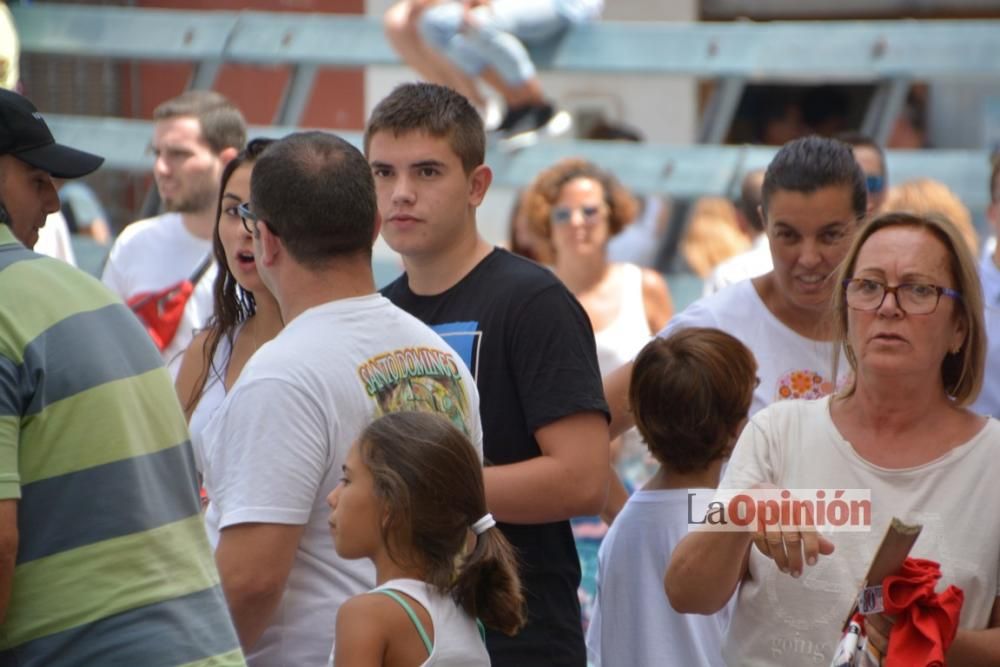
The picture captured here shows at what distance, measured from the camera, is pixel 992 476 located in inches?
108

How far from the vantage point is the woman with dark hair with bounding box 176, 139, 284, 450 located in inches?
134

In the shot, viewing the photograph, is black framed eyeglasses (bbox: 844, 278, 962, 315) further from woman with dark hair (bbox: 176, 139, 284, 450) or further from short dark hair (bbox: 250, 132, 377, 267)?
woman with dark hair (bbox: 176, 139, 284, 450)

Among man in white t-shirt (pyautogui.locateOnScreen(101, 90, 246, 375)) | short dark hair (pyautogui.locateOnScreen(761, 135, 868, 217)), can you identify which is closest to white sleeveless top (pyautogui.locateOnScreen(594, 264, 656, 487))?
man in white t-shirt (pyautogui.locateOnScreen(101, 90, 246, 375))

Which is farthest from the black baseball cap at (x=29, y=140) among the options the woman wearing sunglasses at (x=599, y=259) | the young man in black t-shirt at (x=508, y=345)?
the woman wearing sunglasses at (x=599, y=259)

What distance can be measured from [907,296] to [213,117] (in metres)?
3.47

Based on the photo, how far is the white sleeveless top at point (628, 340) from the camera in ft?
18.4

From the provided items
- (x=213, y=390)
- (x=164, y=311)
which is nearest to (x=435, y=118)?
(x=213, y=390)

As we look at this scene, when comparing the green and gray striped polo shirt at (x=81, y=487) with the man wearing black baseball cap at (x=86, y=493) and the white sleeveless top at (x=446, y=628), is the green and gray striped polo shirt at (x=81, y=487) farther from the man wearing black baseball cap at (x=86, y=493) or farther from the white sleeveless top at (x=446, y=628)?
the white sleeveless top at (x=446, y=628)

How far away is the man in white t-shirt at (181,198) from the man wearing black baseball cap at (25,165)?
2.74 m

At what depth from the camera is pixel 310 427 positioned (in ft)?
8.66

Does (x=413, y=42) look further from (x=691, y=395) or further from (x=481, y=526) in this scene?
(x=481, y=526)

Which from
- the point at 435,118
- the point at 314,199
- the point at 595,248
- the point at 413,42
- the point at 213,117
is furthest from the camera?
the point at 413,42

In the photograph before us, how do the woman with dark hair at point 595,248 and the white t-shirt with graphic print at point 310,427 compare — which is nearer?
the white t-shirt with graphic print at point 310,427

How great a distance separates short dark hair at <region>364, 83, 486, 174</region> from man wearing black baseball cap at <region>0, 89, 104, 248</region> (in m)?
1.05
